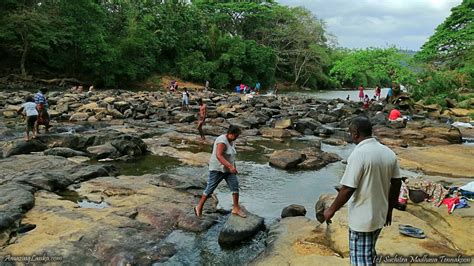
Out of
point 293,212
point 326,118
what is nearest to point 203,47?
point 326,118

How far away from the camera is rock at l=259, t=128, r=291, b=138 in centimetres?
1864

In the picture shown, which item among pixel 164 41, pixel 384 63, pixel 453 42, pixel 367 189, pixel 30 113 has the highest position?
pixel 453 42

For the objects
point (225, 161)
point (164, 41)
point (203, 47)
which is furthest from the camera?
point (203, 47)

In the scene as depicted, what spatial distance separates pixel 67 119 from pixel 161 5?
31876mm

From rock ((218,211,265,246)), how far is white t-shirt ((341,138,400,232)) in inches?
126

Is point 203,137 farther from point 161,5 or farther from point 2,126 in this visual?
point 161,5

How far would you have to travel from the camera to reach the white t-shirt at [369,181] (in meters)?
3.81

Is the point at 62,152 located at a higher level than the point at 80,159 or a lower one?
higher

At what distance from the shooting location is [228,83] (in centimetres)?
5281

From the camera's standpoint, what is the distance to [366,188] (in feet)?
12.7

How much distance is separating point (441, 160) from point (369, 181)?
11.0m

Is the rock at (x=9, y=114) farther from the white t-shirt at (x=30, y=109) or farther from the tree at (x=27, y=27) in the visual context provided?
the tree at (x=27, y=27)

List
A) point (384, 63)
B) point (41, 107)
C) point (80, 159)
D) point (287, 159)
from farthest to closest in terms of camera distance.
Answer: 1. point (384, 63)
2. point (41, 107)
3. point (287, 159)
4. point (80, 159)

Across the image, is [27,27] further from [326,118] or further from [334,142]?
[334,142]
